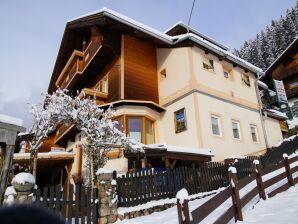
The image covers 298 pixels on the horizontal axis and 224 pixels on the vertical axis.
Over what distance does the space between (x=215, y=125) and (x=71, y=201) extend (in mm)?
12701

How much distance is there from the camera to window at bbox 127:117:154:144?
17.7 meters

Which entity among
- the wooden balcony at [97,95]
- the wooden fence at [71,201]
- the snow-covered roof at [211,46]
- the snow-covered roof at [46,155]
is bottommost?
the wooden fence at [71,201]

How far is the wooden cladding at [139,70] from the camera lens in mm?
19250

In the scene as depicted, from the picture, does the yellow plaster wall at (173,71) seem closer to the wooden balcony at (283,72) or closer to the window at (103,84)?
the window at (103,84)

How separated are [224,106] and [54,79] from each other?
1863cm

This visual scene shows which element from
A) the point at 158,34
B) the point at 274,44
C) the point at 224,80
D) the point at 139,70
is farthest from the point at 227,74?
the point at 274,44

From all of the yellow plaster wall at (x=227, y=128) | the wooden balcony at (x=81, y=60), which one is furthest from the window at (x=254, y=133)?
the wooden balcony at (x=81, y=60)

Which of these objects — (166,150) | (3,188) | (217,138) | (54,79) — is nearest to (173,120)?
(217,138)

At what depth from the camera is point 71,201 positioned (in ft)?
25.5

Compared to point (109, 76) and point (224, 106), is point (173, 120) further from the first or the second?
point (109, 76)

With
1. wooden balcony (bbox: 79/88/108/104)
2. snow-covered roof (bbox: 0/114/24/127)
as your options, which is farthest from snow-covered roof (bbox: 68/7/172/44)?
snow-covered roof (bbox: 0/114/24/127)

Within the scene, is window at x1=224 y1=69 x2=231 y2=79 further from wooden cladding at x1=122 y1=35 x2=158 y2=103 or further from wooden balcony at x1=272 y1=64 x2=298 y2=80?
wooden balcony at x1=272 y1=64 x2=298 y2=80

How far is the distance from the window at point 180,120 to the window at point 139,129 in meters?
1.96

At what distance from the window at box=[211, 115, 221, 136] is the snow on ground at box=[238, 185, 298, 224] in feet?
27.7
